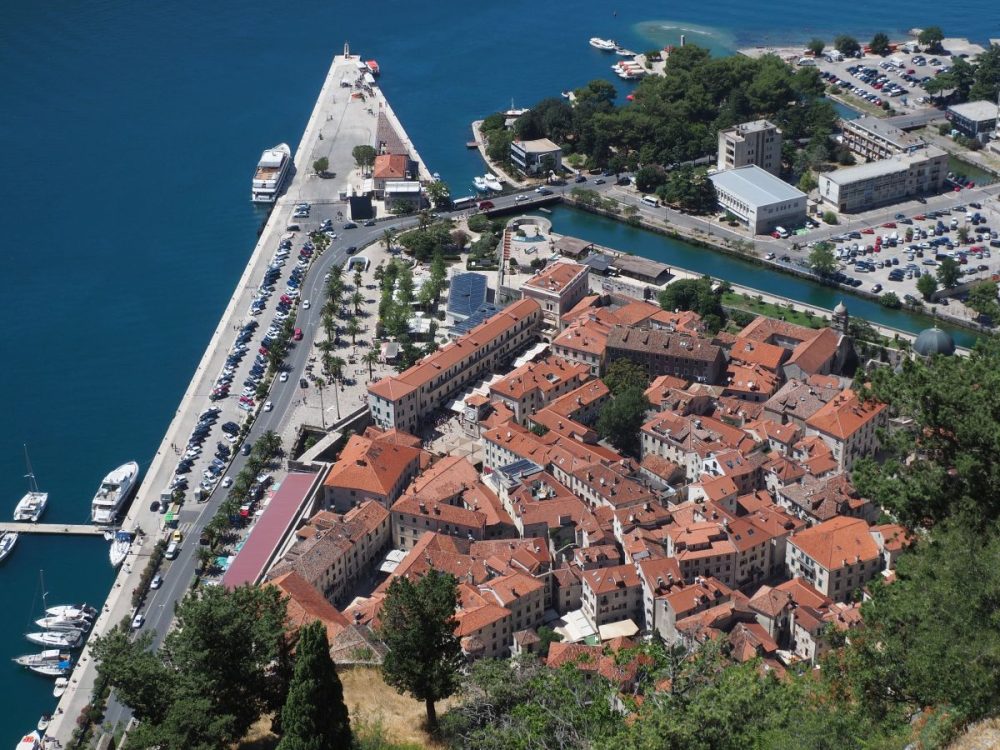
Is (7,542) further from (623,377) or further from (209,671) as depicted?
(623,377)

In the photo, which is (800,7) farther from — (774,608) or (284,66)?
(774,608)

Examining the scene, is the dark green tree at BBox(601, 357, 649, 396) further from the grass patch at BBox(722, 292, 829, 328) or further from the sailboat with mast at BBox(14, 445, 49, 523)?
the sailboat with mast at BBox(14, 445, 49, 523)

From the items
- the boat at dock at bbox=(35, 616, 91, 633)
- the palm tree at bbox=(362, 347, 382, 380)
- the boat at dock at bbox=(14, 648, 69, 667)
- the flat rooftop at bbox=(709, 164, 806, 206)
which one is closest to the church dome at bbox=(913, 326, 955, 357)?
the flat rooftop at bbox=(709, 164, 806, 206)

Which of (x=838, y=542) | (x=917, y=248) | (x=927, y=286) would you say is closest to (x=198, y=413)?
(x=838, y=542)

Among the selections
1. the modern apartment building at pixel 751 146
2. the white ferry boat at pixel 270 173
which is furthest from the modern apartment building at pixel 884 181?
the white ferry boat at pixel 270 173

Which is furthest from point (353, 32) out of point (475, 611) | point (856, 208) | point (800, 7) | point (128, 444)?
point (475, 611)

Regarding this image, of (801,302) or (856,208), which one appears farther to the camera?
(856,208)
